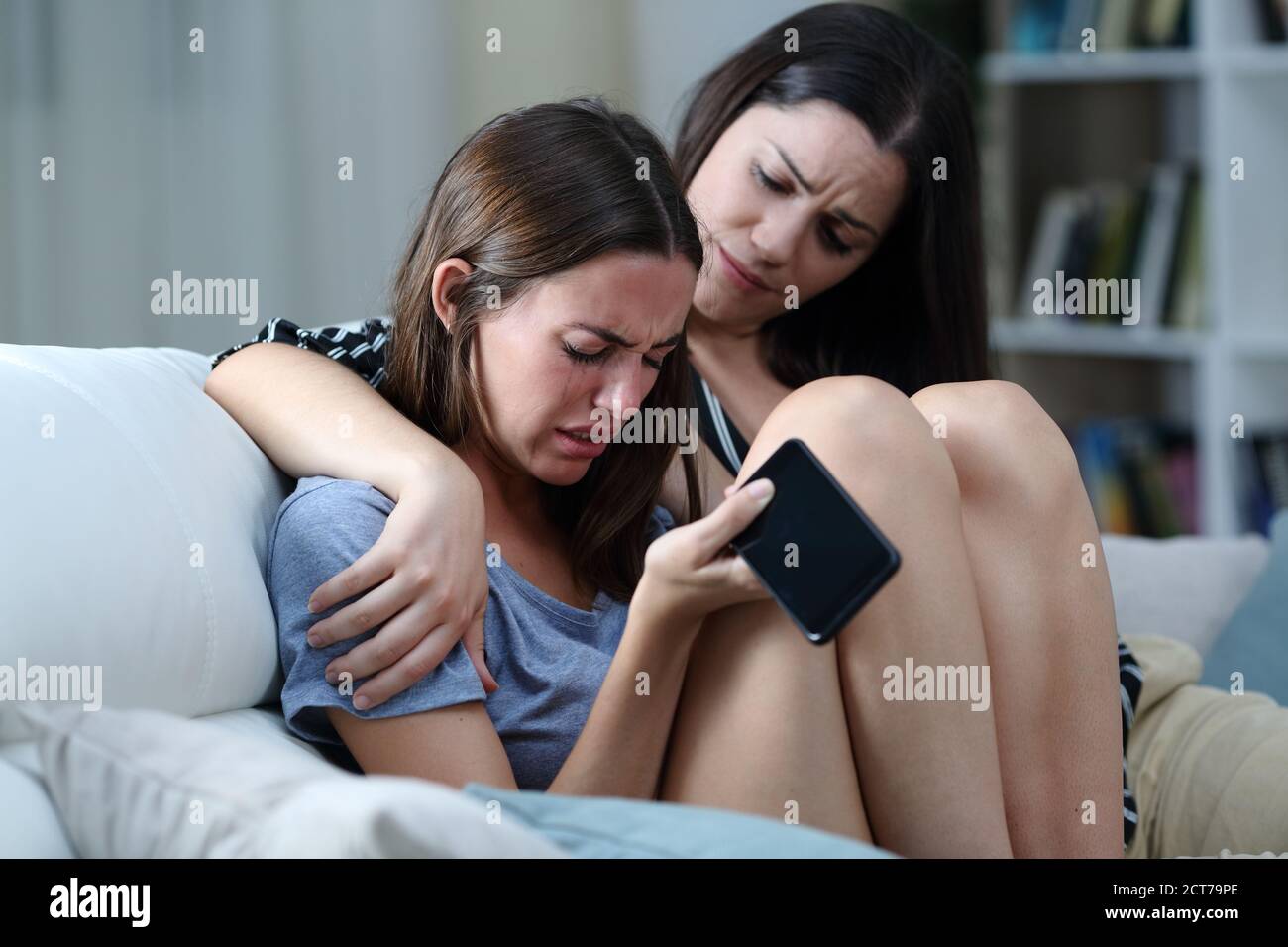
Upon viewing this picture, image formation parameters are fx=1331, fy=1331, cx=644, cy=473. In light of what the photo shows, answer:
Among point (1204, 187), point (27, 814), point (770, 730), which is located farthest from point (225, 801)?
point (1204, 187)

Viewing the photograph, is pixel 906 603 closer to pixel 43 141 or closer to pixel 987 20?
pixel 43 141

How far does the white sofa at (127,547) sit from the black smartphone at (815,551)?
0.34m

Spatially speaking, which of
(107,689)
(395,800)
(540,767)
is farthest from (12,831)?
(540,767)

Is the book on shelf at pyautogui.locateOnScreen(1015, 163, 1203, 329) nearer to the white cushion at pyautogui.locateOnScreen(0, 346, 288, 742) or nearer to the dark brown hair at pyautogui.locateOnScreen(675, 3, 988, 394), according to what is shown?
the dark brown hair at pyautogui.locateOnScreen(675, 3, 988, 394)

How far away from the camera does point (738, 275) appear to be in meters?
1.41

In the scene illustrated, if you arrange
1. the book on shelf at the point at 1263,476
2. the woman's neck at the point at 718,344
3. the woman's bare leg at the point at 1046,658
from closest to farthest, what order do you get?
the woman's bare leg at the point at 1046,658 < the woman's neck at the point at 718,344 < the book on shelf at the point at 1263,476

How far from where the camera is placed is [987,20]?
9.60 ft

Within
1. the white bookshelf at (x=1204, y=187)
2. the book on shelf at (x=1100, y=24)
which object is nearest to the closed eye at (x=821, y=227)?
the white bookshelf at (x=1204, y=187)

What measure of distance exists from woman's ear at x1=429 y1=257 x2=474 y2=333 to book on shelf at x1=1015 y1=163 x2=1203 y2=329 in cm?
202

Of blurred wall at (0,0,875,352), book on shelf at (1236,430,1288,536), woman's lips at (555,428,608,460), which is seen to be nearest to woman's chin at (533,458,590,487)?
woman's lips at (555,428,608,460)

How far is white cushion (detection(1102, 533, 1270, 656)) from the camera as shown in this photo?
1.52 meters

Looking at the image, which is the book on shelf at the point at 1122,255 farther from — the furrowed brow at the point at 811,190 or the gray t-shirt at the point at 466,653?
the gray t-shirt at the point at 466,653

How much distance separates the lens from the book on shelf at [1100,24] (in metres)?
2.61

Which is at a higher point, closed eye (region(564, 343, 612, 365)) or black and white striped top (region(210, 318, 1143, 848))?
closed eye (region(564, 343, 612, 365))
